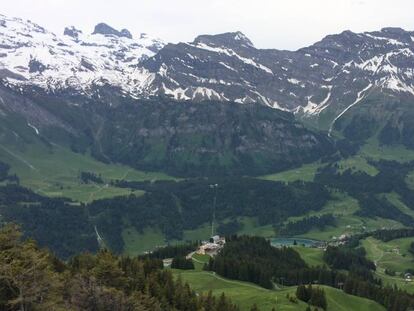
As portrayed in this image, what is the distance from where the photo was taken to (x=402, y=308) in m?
168

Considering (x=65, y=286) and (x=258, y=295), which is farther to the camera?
(x=258, y=295)

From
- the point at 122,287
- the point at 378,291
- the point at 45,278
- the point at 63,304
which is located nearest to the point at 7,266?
the point at 45,278

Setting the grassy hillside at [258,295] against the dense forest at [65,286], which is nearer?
the dense forest at [65,286]

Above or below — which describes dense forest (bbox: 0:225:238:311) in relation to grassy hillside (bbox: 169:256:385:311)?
above

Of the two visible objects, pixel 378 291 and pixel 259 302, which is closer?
pixel 259 302

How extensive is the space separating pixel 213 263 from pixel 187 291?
76.8 metres

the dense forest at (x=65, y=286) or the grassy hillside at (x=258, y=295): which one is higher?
the dense forest at (x=65, y=286)

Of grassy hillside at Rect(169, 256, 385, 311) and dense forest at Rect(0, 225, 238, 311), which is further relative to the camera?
grassy hillside at Rect(169, 256, 385, 311)

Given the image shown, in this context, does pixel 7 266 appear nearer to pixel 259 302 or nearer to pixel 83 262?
pixel 83 262

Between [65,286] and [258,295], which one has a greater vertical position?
[65,286]

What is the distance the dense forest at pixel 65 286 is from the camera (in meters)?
71.5

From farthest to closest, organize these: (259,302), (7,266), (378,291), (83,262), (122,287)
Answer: (378,291), (259,302), (83,262), (122,287), (7,266)

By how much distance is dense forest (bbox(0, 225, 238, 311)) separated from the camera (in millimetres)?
71500

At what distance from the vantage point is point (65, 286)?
3425 inches
